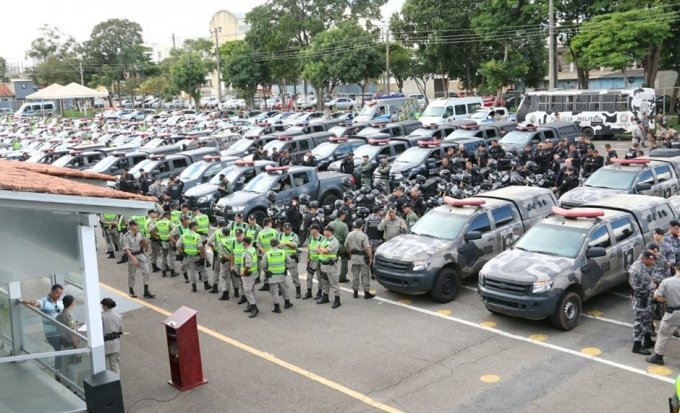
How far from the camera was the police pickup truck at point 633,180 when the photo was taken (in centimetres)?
1603

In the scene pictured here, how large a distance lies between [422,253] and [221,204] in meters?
7.65

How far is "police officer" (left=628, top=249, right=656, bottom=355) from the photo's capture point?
9719 mm

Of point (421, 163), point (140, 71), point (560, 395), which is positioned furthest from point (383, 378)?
point (140, 71)

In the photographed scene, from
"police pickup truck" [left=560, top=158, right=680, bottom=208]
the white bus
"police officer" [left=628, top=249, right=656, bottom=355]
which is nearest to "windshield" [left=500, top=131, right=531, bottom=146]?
"police pickup truck" [left=560, top=158, right=680, bottom=208]

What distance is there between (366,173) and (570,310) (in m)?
11.7

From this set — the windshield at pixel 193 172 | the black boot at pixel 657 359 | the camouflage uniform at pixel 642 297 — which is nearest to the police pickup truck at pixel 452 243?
the camouflage uniform at pixel 642 297

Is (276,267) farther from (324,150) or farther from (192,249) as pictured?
(324,150)

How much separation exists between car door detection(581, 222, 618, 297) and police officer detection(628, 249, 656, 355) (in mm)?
1202

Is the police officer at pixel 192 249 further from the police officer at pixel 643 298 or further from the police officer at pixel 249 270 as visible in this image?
the police officer at pixel 643 298

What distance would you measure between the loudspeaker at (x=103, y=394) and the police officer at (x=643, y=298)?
278 inches

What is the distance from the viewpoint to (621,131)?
3253cm

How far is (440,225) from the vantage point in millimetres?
13211

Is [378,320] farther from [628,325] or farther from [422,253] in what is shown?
[628,325]

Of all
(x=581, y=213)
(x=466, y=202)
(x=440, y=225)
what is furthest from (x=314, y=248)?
(x=581, y=213)
